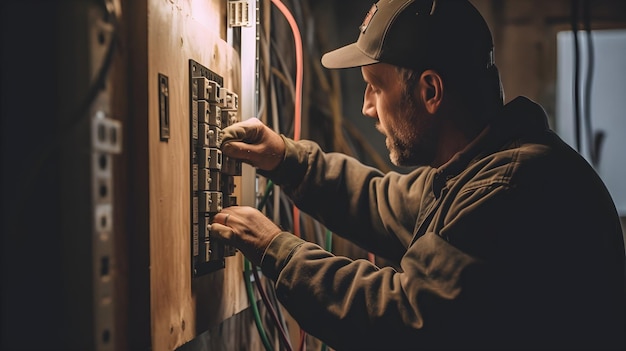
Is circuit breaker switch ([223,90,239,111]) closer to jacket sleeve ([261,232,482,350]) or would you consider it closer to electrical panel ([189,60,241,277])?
electrical panel ([189,60,241,277])

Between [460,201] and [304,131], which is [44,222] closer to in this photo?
[460,201]

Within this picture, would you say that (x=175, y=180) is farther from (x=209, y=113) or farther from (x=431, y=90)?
(x=431, y=90)

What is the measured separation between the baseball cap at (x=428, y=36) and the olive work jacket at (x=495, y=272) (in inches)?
6.9

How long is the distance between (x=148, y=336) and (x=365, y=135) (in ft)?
5.51

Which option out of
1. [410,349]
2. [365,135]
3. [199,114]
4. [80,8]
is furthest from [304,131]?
[80,8]

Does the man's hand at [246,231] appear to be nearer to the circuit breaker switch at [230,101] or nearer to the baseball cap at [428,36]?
the circuit breaker switch at [230,101]

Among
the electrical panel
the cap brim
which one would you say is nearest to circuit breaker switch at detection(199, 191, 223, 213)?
the electrical panel

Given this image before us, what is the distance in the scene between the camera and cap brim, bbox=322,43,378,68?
4.02 ft

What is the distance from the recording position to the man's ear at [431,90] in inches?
46.6

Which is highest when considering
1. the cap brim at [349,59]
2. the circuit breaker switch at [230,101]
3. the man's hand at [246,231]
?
the cap brim at [349,59]

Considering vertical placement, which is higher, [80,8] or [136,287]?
[80,8]

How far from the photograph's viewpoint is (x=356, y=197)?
145 cm

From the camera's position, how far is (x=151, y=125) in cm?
84

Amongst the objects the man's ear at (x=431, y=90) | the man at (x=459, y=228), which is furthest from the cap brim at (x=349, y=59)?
the man's ear at (x=431, y=90)
